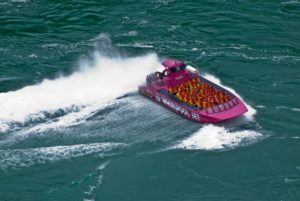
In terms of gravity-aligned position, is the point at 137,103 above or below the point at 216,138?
above

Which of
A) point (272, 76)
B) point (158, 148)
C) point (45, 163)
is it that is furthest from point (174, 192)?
point (272, 76)

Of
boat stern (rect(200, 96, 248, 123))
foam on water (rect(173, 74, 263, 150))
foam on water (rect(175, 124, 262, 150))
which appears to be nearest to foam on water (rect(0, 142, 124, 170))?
foam on water (rect(173, 74, 263, 150))

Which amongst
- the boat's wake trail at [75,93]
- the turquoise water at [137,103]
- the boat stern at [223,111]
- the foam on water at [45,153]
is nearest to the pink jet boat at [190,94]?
the boat stern at [223,111]

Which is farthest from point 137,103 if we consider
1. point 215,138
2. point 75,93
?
point 215,138

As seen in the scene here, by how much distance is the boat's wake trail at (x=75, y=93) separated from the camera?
8219 cm

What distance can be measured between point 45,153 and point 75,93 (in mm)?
13631

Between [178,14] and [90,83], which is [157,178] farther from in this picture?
[178,14]

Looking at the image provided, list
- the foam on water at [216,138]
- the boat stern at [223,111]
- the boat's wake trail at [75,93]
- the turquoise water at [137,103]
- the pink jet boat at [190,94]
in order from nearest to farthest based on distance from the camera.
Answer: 1. the turquoise water at [137,103]
2. the foam on water at [216,138]
3. the boat stern at [223,111]
4. the pink jet boat at [190,94]
5. the boat's wake trail at [75,93]

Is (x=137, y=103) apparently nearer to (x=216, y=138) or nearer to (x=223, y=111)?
(x=223, y=111)

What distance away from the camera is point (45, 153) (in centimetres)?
7588

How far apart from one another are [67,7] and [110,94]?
1114 inches

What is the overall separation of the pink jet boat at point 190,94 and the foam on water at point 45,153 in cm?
1008

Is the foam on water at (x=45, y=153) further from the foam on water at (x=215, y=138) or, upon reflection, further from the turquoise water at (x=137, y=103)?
the foam on water at (x=215, y=138)

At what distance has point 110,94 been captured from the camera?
87.9 meters
